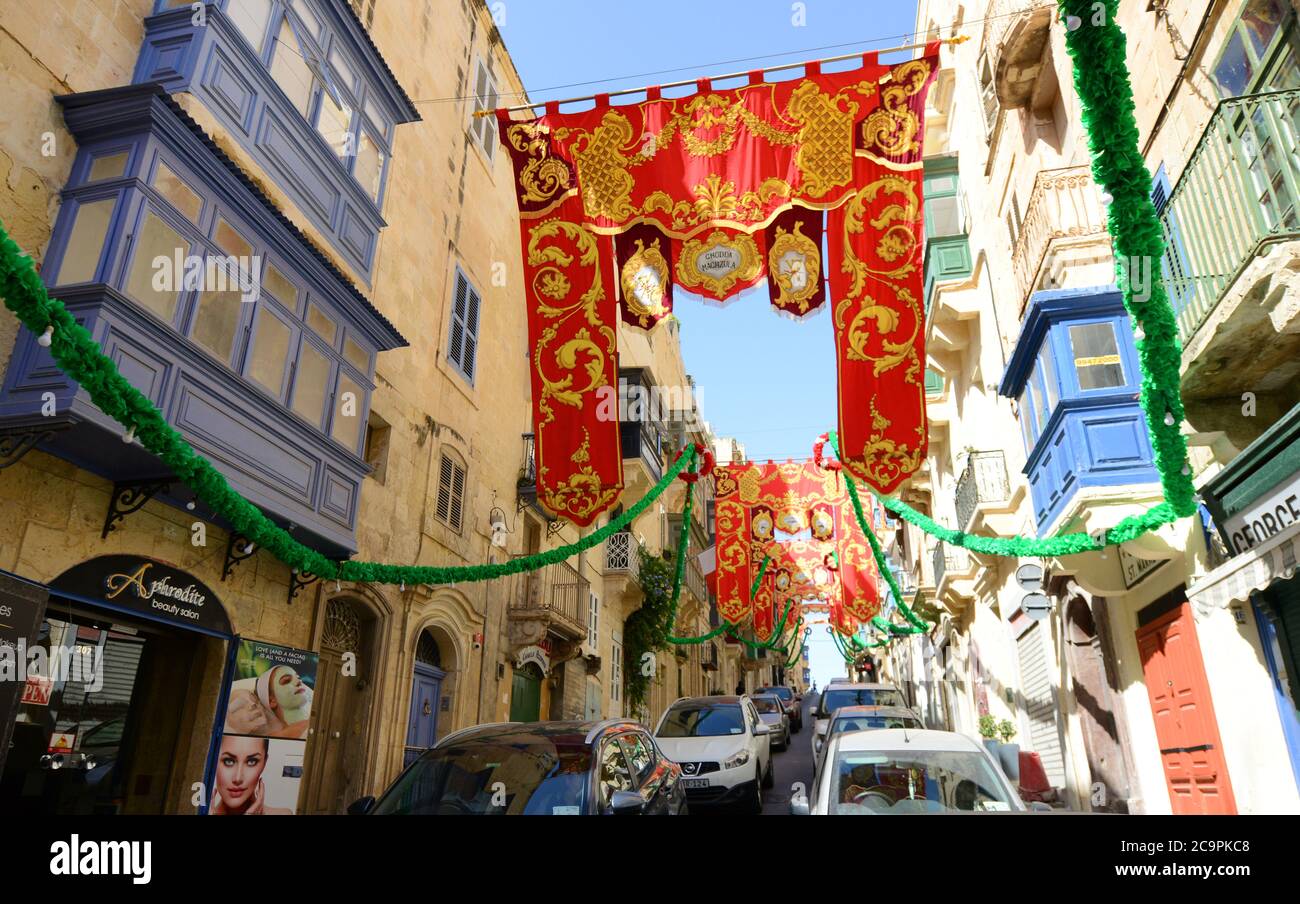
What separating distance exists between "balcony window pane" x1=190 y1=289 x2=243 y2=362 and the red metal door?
10.5 metres

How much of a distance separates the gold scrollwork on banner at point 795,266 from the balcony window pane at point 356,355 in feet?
19.0

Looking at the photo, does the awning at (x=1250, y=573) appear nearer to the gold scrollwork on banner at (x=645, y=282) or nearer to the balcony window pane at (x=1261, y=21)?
the balcony window pane at (x=1261, y=21)

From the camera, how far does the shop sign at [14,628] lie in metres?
5.70

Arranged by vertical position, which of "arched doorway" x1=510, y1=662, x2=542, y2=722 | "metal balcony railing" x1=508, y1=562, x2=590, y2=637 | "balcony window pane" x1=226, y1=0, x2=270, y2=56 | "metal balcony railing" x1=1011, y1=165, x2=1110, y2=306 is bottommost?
"arched doorway" x1=510, y1=662, x2=542, y2=722

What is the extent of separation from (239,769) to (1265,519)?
10.3 metres

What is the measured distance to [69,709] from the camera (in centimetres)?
714

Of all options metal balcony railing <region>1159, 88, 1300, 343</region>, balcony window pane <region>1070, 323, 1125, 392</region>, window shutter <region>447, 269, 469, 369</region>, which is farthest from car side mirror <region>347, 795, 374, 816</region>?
window shutter <region>447, 269, 469, 369</region>

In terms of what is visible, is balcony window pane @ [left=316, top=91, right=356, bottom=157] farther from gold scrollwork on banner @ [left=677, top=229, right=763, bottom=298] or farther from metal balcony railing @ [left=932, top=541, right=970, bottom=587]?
metal balcony railing @ [left=932, top=541, right=970, bottom=587]

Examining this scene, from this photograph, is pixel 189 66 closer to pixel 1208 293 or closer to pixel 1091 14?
pixel 1091 14

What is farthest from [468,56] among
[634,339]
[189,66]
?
[634,339]

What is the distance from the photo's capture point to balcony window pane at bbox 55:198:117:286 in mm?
6676

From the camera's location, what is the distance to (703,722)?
42.8 ft

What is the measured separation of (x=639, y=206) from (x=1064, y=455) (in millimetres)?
5888

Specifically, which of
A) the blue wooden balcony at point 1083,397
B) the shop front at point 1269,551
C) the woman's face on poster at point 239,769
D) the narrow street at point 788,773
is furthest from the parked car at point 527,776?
the blue wooden balcony at point 1083,397
